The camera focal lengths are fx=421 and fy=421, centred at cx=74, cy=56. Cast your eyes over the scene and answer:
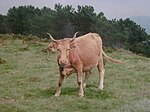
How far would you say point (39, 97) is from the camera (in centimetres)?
1184

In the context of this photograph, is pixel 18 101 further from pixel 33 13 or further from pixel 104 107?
pixel 33 13

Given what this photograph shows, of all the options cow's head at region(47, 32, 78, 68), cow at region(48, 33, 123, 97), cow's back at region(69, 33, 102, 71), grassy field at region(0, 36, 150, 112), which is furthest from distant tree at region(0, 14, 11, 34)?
cow's head at region(47, 32, 78, 68)

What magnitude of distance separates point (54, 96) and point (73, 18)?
47378mm

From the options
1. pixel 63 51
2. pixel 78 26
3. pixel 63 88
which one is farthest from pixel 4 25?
pixel 63 51

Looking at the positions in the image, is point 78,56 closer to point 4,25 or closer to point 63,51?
point 63,51

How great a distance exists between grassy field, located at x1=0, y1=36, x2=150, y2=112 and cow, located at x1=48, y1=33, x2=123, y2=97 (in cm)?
61

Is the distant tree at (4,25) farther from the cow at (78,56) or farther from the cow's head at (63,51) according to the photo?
the cow's head at (63,51)

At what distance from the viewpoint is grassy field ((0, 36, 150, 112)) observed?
1056 cm

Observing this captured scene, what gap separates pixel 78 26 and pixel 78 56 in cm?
4441

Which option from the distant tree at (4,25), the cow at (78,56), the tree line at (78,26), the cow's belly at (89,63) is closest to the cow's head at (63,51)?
the cow at (78,56)

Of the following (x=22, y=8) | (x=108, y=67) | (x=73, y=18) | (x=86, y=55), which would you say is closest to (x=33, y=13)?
(x=22, y=8)

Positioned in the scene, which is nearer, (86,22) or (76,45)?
(76,45)

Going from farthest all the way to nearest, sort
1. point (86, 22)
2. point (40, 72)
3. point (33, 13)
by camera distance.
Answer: point (33, 13) → point (86, 22) → point (40, 72)

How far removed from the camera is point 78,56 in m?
12.1
